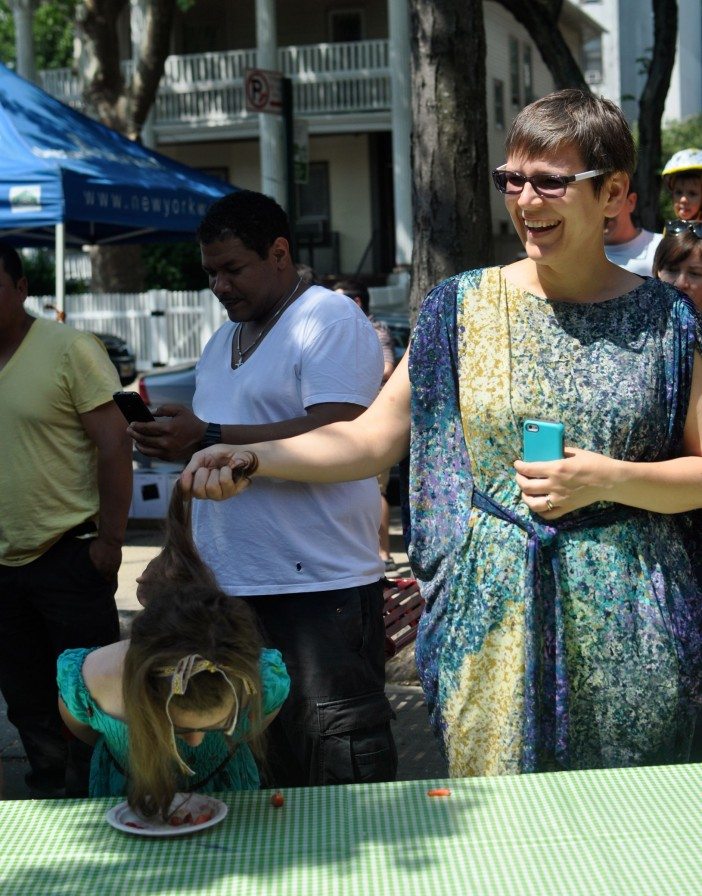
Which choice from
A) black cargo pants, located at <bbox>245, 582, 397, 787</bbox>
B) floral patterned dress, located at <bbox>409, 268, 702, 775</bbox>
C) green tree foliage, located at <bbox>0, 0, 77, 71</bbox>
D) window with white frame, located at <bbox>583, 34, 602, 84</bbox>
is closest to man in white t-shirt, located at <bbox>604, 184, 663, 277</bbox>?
black cargo pants, located at <bbox>245, 582, 397, 787</bbox>

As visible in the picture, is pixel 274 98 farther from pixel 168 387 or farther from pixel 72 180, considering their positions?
pixel 168 387

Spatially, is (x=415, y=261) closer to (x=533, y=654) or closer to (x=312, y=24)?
(x=533, y=654)

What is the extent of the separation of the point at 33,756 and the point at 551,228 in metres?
3.03

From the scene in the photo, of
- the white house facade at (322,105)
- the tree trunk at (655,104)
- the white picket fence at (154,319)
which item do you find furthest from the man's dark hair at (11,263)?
the white house facade at (322,105)

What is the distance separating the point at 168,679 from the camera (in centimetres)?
225

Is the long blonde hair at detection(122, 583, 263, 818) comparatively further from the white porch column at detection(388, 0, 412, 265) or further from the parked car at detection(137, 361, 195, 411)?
the white porch column at detection(388, 0, 412, 265)

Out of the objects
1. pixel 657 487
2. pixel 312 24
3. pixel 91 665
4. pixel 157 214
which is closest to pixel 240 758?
pixel 91 665

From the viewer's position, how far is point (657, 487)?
2354mm

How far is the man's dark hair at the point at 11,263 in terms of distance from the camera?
4336 millimetres

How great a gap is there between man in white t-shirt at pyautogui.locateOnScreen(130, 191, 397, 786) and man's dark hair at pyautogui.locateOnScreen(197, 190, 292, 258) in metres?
0.03

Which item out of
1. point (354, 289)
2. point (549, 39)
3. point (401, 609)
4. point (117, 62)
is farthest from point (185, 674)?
point (117, 62)

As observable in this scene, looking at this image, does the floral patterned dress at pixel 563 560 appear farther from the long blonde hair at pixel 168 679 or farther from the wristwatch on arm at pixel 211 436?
the wristwatch on arm at pixel 211 436

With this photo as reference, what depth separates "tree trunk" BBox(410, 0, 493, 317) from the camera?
20.3 ft

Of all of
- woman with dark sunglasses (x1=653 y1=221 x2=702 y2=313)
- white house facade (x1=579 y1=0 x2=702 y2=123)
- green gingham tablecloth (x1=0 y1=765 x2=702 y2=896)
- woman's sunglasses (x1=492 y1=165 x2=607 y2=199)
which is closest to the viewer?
green gingham tablecloth (x1=0 y1=765 x2=702 y2=896)
